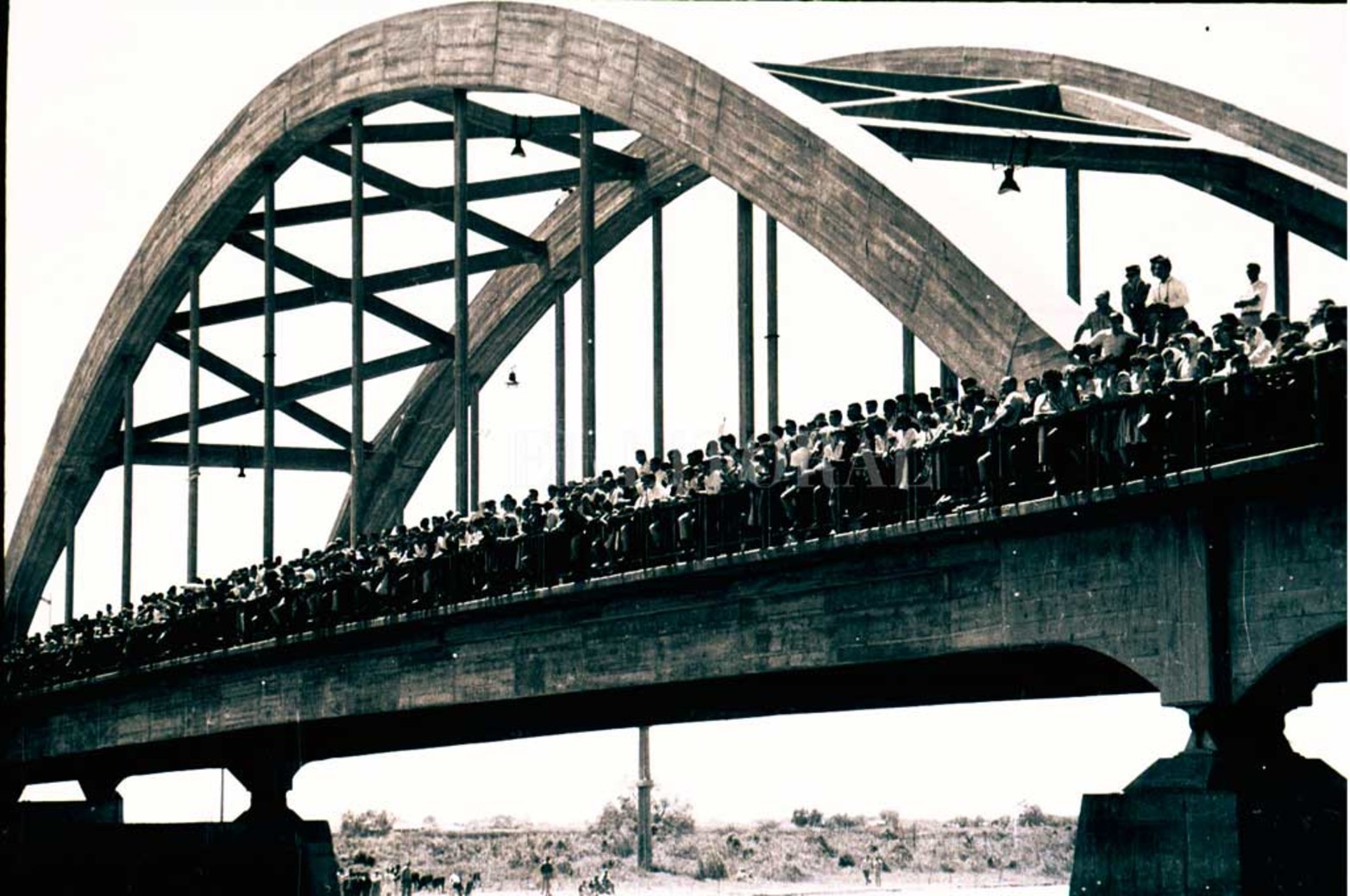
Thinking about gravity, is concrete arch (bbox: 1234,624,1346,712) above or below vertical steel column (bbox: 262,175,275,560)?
below

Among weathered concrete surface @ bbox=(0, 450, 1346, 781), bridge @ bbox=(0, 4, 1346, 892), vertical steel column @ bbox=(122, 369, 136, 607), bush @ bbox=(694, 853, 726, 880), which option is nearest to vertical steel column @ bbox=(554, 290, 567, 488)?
bridge @ bbox=(0, 4, 1346, 892)

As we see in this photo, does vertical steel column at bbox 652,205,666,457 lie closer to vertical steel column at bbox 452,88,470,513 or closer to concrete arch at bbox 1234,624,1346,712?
vertical steel column at bbox 452,88,470,513

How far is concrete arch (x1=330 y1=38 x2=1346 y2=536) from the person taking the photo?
40.3 metres

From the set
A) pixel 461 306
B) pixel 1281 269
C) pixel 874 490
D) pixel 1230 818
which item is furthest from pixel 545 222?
pixel 1230 818

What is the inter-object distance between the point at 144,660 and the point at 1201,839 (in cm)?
3133

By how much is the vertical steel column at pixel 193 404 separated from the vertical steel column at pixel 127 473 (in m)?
3.79

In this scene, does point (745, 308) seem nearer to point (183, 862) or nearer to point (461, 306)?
point (461, 306)

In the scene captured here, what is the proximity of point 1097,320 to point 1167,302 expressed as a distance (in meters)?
0.85

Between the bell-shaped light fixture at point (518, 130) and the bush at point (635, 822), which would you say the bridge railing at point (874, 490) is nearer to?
the bell-shaped light fixture at point (518, 130)

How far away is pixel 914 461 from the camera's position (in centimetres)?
2500

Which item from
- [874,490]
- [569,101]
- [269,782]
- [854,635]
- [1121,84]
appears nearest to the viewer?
[874,490]

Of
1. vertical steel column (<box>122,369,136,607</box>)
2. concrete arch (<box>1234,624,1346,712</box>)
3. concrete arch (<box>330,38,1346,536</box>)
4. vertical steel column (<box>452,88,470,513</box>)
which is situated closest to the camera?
concrete arch (<box>1234,624,1346,712</box>)

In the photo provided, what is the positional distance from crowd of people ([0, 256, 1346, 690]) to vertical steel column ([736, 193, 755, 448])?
11.4 ft

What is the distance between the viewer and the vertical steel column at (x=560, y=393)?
42.7m
